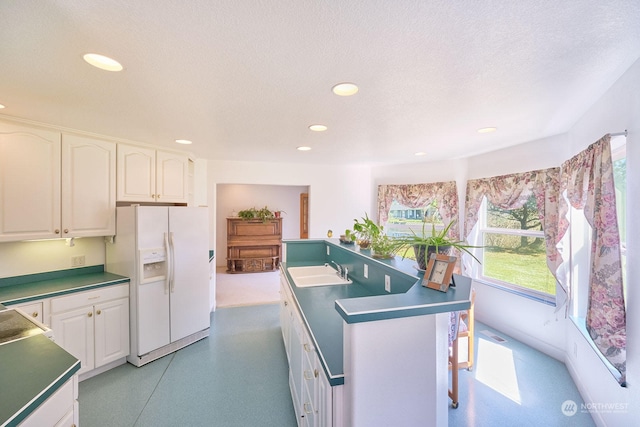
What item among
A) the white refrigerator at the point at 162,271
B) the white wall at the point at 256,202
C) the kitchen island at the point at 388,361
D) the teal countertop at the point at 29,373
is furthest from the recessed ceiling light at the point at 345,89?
the white wall at the point at 256,202

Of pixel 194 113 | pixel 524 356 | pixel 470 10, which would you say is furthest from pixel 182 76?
pixel 524 356

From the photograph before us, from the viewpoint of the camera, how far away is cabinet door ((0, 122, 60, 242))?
7.00ft

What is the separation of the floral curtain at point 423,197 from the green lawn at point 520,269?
555mm

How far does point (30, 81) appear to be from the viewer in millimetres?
1553

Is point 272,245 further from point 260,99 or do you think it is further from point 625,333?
point 625,333

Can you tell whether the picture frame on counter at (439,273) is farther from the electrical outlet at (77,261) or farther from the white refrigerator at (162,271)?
the electrical outlet at (77,261)

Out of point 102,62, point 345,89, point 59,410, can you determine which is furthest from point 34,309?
point 345,89

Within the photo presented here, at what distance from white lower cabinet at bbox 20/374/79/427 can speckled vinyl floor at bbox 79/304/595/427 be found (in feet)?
3.25

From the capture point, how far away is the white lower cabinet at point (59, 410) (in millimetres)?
A: 935

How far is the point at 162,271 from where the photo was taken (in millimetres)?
2797

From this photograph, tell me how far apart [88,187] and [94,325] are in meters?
1.34

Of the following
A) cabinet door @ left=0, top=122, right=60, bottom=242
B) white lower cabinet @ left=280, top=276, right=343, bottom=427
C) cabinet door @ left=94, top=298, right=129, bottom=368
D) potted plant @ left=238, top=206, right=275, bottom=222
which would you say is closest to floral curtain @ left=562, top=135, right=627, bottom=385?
white lower cabinet @ left=280, top=276, right=343, bottom=427

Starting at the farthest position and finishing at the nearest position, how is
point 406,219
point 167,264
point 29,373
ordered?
point 406,219 < point 167,264 < point 29,373

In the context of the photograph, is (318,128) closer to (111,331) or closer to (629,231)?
(629,231)
